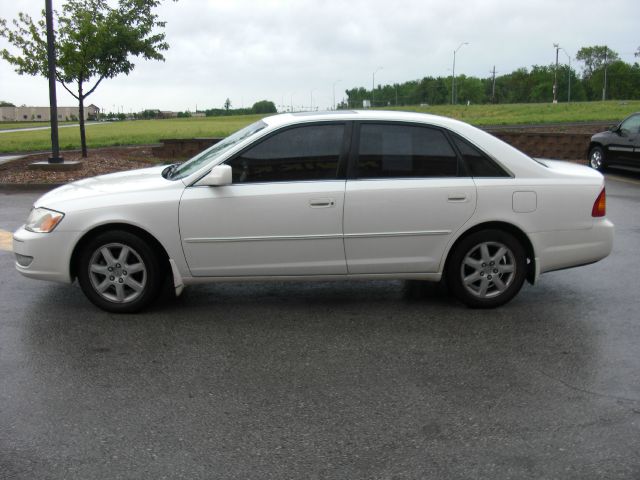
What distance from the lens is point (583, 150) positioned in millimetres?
21000

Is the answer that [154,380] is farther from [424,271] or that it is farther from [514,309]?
[514,309]

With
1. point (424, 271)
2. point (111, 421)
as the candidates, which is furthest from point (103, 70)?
point (111, 421)

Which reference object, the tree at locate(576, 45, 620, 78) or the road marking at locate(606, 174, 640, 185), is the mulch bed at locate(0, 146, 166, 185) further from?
the tree at locate(576, 45, 620, 78)

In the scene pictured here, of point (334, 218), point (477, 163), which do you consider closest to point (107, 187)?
point (334, 218)

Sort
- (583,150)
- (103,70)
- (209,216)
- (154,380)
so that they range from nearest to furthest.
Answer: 1. (154,380)
2. (209,216)
3. (103,70)
4. (583,150)

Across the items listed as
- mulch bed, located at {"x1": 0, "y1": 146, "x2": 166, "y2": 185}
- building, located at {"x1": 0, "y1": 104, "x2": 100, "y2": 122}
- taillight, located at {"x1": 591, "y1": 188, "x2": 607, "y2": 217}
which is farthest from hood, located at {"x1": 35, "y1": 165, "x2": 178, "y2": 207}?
building, located at {"x1": 0, "y1": 104, "x2": 100, "y2": 122}

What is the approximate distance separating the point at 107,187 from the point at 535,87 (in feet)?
482

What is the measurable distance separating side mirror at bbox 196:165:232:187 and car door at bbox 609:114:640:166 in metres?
13.5

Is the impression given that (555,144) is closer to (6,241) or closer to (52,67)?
(52,67)

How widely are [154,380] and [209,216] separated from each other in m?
1.61

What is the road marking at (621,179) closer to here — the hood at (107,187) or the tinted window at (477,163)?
the tinted window at (477,163)

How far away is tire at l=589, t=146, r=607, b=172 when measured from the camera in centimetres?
1769

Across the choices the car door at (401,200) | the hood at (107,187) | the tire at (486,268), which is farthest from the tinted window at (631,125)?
the hood at (107,187)

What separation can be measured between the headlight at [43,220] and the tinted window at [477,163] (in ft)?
10.9
